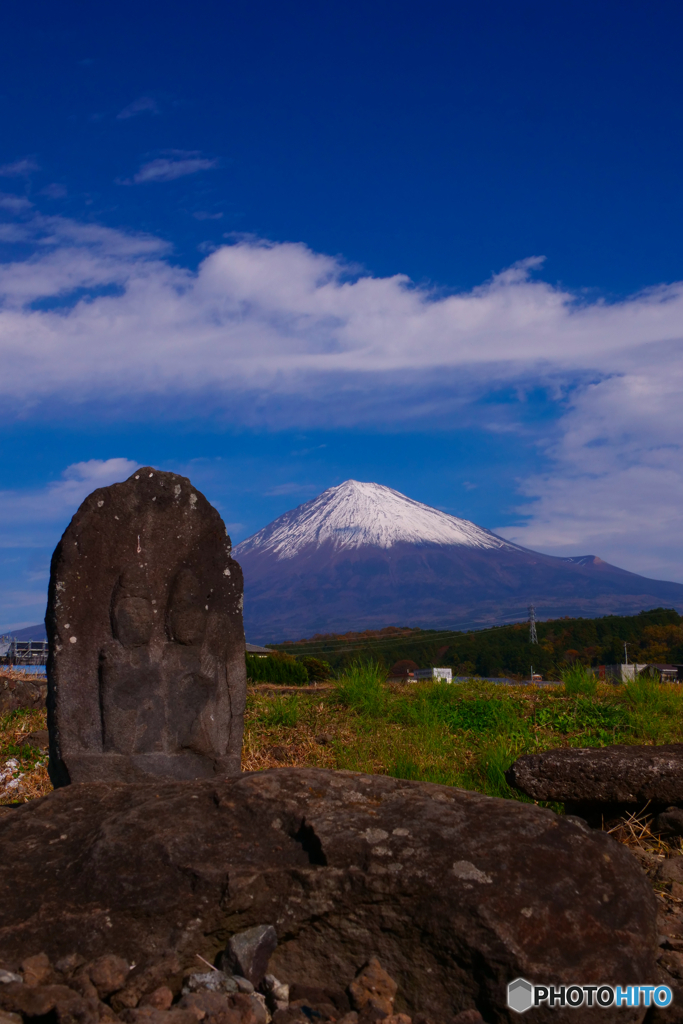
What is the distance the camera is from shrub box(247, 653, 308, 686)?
50.5 ft

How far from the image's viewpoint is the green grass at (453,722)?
7.82m

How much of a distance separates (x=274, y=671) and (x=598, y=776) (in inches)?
427

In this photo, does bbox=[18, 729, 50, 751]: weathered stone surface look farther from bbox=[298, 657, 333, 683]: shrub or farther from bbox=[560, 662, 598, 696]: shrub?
bbox=[298, 657, 333, 683]: shrub

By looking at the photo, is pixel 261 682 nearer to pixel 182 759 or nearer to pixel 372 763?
pixel 372 763

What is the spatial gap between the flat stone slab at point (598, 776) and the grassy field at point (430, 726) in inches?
57.2

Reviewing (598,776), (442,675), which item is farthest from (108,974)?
(442,675)

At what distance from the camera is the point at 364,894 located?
10.9 ft

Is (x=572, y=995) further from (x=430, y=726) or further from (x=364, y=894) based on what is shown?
(x=430, y=726)

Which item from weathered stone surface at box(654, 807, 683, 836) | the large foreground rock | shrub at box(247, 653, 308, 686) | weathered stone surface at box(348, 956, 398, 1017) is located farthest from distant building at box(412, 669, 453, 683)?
weathered stone surface at box(348, 956, 398, 1017)

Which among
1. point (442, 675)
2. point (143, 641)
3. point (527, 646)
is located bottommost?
point (527, 646)

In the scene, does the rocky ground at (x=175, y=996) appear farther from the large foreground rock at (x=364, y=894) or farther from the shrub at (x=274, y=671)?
the shrub at (x=274, y=671)

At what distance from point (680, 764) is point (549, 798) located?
962 mm

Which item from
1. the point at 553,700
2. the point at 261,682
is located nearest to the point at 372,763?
the point at 553,700

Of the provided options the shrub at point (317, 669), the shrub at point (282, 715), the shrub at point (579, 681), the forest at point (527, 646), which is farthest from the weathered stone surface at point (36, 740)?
the forest at point (527, 646)
